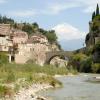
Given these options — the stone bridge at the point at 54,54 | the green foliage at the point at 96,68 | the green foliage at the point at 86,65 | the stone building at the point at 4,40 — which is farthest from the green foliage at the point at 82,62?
the stone building at the point at 4,40

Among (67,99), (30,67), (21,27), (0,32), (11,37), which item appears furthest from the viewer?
(21,27)

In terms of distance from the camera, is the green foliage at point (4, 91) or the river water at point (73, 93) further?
the river water at point (73, 93)

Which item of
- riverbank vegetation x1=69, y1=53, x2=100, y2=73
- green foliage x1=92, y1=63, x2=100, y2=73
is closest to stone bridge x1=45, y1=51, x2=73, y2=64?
riverbank vegetation x1=69, y1=53, x2=100, y2=73

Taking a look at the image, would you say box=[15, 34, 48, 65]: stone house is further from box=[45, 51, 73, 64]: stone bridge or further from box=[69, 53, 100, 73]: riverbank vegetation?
box=[69, 53, 100, 73]: riverbank vegetation

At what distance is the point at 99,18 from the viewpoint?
14725 centimetres

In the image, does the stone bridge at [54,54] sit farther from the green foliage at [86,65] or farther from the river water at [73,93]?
the river water at [73,93]

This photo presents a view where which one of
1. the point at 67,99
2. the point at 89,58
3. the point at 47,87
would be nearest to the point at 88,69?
the point at 89,58

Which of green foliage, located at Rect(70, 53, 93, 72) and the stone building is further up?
the stone building

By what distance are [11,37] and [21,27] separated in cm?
4270

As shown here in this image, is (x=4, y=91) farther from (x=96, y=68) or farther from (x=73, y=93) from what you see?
(x=96, y=68)

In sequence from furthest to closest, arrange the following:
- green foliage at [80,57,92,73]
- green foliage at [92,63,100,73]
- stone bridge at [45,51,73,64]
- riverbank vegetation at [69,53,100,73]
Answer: stone bridge at [45,51,73,64] < green foliage at [80,57,92,73] < riverbank vegetation at [69,53,100,73] < green foliage at [92,63,100,73]

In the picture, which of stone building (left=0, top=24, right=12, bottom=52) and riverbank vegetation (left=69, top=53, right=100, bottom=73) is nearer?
riverbank vegetation (left=69, top=53, right=100, bottom=73)

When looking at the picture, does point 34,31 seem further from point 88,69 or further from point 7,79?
point 7,79

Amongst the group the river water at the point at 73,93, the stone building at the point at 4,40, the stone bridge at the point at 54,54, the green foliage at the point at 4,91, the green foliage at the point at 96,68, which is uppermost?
the stone building at the point at 4,40
